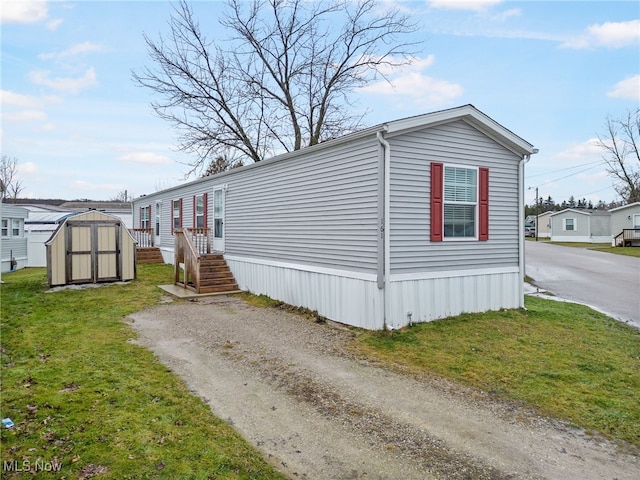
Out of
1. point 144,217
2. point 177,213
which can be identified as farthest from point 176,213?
point 144,217

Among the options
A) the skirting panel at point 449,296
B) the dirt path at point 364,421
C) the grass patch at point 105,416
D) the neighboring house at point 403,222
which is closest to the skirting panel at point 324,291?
the neighboring house at point 403,222

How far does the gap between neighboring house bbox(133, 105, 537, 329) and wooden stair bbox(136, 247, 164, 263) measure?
9.02m

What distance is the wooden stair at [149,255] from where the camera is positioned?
55.2 feet

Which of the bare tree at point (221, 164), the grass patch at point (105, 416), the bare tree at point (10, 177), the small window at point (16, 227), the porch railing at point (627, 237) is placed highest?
the bare tree at point (10, 177)

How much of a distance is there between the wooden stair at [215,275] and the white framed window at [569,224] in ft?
117

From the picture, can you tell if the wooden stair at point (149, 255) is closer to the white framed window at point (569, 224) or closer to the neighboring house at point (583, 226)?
the neighboring house at point (583, 226)

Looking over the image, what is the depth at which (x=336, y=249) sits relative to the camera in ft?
25.6

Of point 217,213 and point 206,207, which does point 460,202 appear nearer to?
point 217,213

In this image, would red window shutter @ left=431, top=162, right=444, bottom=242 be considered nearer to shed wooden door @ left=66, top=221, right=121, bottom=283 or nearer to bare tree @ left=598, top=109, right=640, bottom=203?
shed wooden door @ left=66, top=221, right=121, bottom=283

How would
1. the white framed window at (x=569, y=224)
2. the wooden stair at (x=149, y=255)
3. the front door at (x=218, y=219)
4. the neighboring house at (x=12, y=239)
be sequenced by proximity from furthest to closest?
the white framed window at (x=569, y=224) < the neighboring house at (x=12, y=239) < the wooden stair at (x=149, y=255) < the front door at (x=218, y=219)

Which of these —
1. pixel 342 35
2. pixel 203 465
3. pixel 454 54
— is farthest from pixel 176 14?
pixel 203 465

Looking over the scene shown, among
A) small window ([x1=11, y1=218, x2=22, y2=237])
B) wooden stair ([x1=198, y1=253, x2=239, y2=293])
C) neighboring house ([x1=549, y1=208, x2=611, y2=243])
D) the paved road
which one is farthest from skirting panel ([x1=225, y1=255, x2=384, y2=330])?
neighboring house ([x1=549, y1=208, x2=611, y2=243])

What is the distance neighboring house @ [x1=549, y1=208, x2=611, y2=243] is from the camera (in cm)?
3516

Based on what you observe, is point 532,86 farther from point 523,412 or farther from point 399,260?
point 523,412
